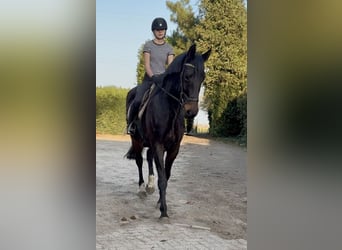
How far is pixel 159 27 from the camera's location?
1756mm

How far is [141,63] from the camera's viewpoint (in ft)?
5.85

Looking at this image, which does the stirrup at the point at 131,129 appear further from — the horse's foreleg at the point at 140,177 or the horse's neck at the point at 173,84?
the horse's neck at the point at 173,84

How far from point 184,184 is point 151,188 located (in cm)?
18

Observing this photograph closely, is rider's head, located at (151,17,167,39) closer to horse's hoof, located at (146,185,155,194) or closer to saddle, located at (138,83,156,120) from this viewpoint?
saddle, located at (138,83,156,120)

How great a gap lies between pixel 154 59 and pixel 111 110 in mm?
358

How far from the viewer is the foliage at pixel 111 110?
1.54m

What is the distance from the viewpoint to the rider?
5.79 feet

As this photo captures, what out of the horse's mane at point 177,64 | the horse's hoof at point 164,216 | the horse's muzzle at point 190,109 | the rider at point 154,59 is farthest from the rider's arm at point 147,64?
the horse's hoof at point 164,216
